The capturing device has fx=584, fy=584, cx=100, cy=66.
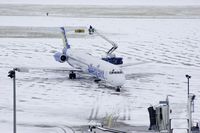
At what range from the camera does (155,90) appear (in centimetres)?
4316

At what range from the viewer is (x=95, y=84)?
150 ft

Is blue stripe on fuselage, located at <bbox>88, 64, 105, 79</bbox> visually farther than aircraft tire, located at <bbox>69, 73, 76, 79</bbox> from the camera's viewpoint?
No

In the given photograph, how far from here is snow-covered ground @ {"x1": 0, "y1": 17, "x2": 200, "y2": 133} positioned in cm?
3506

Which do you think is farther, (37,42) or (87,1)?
(87,1)

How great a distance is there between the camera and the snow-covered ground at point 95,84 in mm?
35062

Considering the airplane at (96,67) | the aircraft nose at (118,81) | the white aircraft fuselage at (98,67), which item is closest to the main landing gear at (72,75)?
the airplane at (96,67)

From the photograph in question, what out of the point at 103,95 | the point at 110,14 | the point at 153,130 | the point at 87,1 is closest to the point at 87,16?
the point at 110,14

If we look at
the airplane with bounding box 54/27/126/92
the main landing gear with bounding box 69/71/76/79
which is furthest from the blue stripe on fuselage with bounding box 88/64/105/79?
the main landing gear with bounding box 69/71/76/79

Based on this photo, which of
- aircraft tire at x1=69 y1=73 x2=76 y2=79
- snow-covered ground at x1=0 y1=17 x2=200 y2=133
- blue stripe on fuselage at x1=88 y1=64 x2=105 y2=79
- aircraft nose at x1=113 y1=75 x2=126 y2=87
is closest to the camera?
snow-covered ground at x1=0 y1=17 x2=200 y2=133

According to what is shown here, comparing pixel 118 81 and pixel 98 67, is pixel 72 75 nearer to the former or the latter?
pixel 98 67

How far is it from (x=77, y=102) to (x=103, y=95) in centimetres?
280

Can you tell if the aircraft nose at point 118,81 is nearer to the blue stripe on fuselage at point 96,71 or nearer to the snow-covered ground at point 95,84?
the snow-covered ground at point 95,84

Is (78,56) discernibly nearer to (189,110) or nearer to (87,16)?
(189,110)

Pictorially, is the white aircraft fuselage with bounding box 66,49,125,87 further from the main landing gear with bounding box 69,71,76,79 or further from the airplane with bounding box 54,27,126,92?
the main landing gear with bounding box 69,71,76,79
